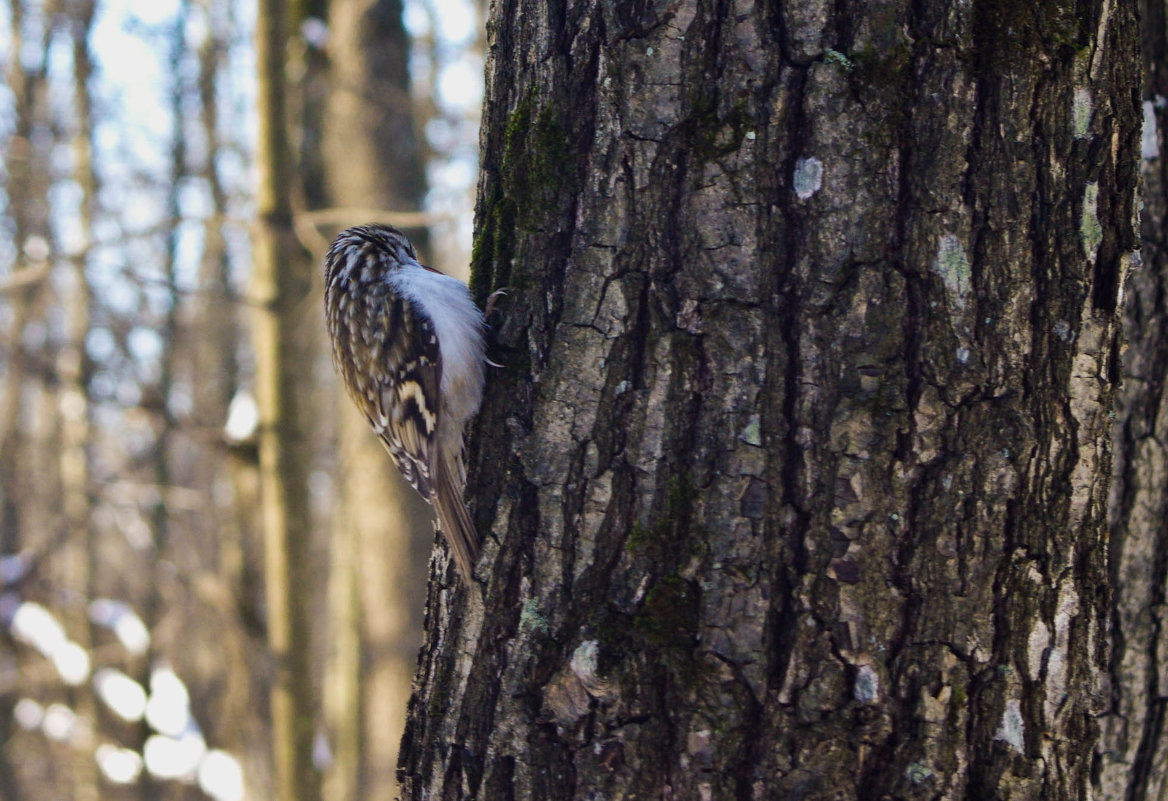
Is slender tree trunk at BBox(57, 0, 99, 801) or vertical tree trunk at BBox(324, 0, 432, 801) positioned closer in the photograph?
vertical tree trunk at BBox(324, 0, 432, 801)

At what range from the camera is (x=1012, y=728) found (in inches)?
58.0

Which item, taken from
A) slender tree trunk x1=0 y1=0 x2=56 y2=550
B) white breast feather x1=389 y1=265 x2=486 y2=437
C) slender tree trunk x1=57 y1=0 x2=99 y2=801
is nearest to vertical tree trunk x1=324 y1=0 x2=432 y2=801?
slender tree trunk x1=57 y1=0 x2=99 y2=801

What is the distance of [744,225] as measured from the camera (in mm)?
1502

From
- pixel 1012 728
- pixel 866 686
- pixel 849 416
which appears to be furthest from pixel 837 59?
pixel 1012 728

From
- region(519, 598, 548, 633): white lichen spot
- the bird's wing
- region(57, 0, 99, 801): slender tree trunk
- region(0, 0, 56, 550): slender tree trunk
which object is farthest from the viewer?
region(0, 0, 56, 550): slender tree trunk

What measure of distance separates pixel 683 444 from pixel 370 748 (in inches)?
245

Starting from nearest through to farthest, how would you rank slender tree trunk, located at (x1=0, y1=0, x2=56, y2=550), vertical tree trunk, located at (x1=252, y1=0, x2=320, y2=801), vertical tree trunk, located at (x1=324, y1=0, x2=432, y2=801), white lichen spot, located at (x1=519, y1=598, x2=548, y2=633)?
1. white lichen spot, located at (x1=519, y1=598, x2=548, y2=633)
2. vertical tree trunk, located at (x1=252, y1=0, x2=320, y2=801)
3. vertical tree trunk, located at (x1=324, y1=0, x2=432, y2=801)
4. slender tree trunk, located at (x1=0, y1=0, x2=56, y2=550)

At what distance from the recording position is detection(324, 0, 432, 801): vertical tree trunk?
669cm

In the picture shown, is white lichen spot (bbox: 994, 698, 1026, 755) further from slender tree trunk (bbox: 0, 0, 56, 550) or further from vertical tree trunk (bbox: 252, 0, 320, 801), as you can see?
slender tree trunk (bbox: 0, 0, 56, 550)

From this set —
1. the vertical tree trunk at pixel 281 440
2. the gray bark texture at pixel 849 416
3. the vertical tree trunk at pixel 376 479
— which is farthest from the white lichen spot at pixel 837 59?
the vertical tree trunk at pixel 376 479

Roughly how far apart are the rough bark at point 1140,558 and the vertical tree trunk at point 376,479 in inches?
200

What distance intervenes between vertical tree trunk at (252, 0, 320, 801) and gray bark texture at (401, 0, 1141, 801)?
2748mm

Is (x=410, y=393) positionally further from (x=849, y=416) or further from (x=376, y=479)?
(x=376, y=479)

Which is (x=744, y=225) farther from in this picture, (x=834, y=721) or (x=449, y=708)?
(x=449, y=708)
